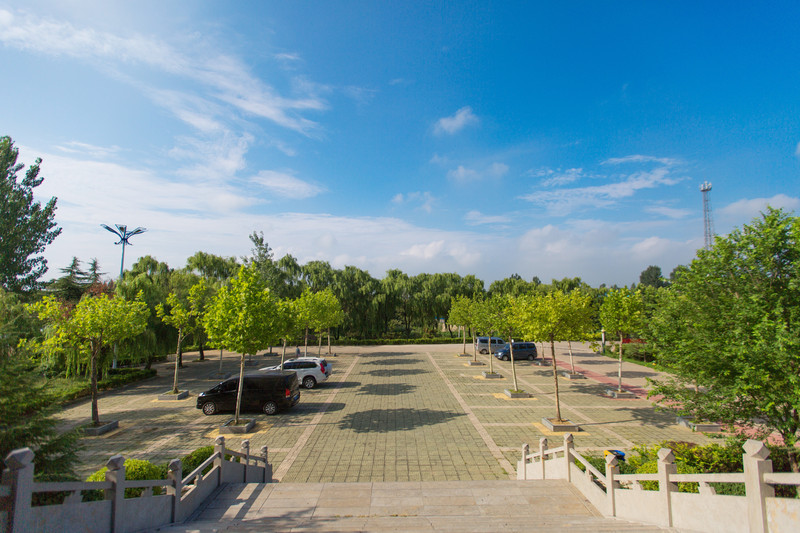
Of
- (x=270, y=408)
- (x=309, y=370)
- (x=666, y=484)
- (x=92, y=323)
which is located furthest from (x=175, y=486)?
(x=309, y=370)

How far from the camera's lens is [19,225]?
29188 millimetres

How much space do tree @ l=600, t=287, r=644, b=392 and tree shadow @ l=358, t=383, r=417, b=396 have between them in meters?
10.9

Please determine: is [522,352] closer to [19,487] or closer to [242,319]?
[242,319]

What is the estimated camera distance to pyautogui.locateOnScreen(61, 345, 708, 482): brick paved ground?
35.9ft

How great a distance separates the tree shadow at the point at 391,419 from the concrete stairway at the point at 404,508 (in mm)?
5732

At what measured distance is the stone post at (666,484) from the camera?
19.3 feet

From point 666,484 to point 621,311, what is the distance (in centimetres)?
1502

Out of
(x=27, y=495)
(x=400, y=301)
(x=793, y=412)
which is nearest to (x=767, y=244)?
(x=793, y=412)

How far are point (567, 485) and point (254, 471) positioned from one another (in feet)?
24.8

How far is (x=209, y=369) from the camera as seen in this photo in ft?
94.2

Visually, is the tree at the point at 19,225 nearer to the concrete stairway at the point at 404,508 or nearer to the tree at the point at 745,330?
the concrete stairway at the point at 404,508

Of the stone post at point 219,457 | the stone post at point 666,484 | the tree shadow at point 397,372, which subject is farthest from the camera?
the tree shadow at point 397,372

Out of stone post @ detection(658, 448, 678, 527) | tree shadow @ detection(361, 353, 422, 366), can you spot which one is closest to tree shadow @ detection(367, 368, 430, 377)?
tree shadow @ detection(361, 353, 422, 366)

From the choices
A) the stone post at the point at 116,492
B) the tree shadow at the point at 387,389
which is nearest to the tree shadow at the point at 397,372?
the tree shadow at the point at 387,389
